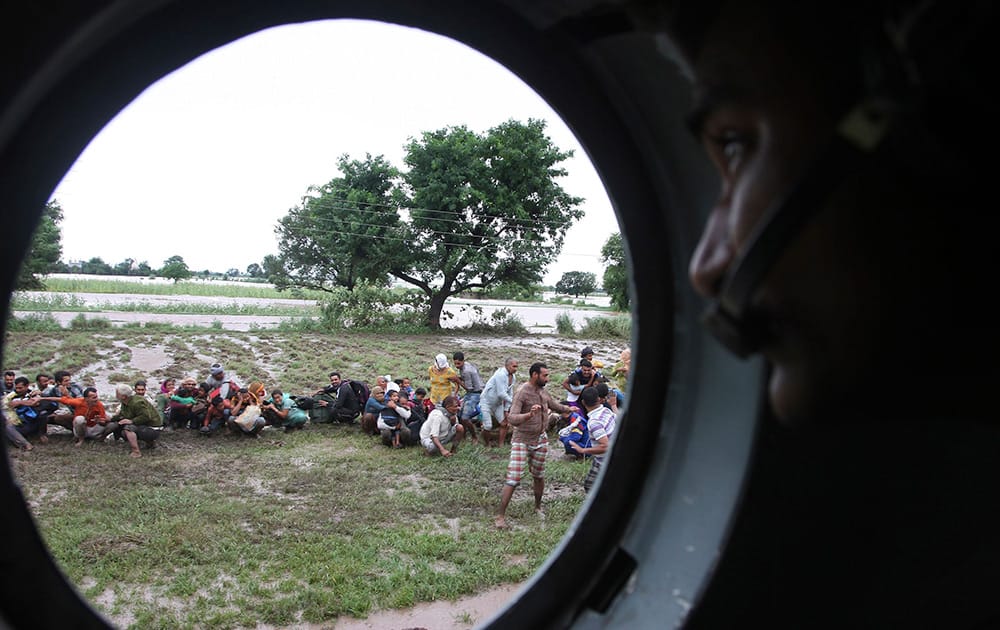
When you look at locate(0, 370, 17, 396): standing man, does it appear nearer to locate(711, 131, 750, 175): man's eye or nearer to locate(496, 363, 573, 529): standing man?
locate(496, 363, 573, 529): standing man

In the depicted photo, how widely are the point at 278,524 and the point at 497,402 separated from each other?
155 inches

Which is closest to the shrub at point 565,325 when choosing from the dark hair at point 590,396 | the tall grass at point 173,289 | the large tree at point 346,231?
the large tree at point 346,231

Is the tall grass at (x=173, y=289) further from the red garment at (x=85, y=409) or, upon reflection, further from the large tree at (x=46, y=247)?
the red garment at (x=85, y=409)

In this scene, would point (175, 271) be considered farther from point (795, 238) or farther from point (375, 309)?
point (795, 238)

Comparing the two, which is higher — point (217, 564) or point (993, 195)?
point (993, 195)

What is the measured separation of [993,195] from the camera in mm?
538

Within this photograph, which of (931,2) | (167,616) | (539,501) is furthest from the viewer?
(539,501)

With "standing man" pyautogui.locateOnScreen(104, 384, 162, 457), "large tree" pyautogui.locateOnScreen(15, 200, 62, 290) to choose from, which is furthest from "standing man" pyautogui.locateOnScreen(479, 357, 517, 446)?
"large tree" pyautogui.locateOnScreen(15, 200, 62, 290)

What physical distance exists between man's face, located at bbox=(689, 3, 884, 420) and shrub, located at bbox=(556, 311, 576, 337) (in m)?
22.6

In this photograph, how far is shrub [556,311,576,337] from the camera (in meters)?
23.4

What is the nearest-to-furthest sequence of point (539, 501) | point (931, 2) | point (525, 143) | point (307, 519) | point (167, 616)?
point (931, 2)
point (167, 616)
point (307, 519)
point (539, 501)
point (525, 143)

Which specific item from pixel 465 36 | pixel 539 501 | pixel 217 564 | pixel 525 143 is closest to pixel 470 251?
pixel 525 143

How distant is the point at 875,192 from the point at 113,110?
3.78 feet

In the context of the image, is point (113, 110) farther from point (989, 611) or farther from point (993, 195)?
point (989, 611)
